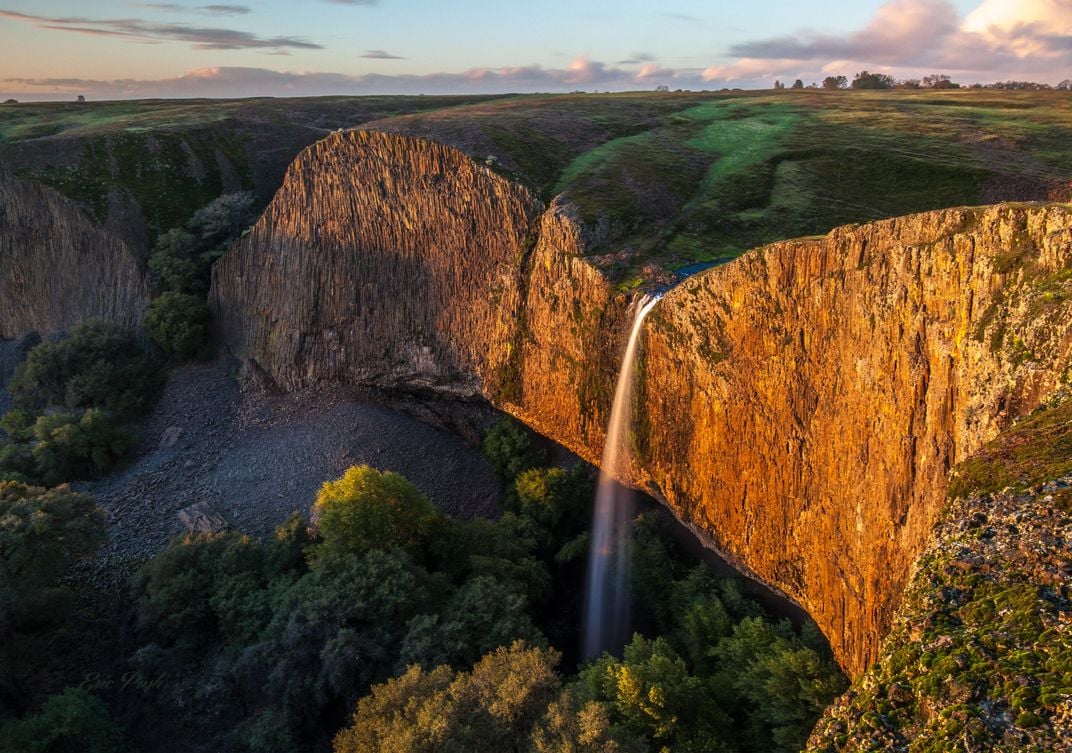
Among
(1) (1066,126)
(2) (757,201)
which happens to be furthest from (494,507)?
(1) (1066,126)

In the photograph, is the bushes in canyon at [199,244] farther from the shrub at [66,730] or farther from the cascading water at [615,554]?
the cascading water at [615,554]

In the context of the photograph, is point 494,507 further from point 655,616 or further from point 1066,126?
point 1066,126

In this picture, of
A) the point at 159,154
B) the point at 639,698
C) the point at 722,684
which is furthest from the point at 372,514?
the point at 159,154

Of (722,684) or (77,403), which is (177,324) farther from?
(722,684)

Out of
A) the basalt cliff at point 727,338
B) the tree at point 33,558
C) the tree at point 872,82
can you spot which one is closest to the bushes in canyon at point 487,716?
the basalt cliff at point 727,338

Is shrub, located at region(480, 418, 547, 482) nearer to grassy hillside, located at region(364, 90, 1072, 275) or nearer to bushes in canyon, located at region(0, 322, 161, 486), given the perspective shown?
grassy hillside, located at region(364, 90, 1072, 275)
